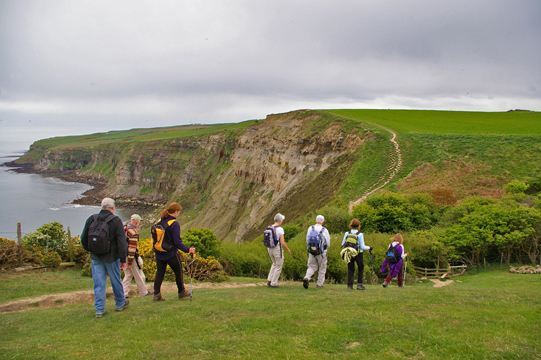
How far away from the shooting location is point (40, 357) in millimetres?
5137

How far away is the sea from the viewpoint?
71250mm

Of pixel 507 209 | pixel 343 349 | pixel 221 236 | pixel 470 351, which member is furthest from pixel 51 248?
pixel 221 236

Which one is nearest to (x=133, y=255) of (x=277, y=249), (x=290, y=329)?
(x=277, y=249)

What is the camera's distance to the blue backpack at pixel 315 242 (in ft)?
31.6

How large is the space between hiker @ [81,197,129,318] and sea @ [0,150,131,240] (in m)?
59.9

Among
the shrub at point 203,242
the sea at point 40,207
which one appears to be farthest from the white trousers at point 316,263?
the sea at point 40,207

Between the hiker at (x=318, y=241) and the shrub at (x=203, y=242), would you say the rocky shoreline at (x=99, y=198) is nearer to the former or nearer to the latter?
the shrub at (x=203, y=242)

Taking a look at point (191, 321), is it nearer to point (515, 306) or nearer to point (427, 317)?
point (427, 317)

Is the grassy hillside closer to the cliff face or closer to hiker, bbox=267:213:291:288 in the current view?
the cliff face

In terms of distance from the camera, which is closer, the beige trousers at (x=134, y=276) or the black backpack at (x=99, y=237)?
the black backpack at (x=99, y=237)

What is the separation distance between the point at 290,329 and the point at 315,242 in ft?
12.5

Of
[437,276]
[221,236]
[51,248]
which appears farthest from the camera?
[221,236]

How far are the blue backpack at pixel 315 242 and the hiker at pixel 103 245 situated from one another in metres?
4.87

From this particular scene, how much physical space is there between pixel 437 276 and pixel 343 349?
53.3 feet
